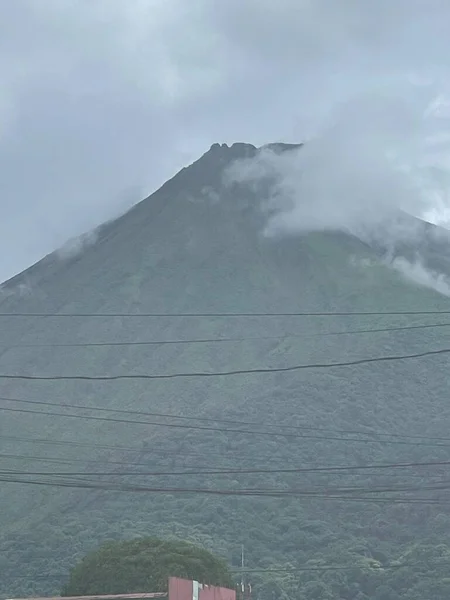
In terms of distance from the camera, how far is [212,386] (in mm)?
125062

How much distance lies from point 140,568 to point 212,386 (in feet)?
247

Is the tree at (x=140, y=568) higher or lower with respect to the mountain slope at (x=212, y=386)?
lower

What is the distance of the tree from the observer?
48.9 metres

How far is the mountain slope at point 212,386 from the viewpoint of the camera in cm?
8888

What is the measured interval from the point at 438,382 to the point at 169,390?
2740 cm

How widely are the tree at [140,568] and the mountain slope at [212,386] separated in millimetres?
17618

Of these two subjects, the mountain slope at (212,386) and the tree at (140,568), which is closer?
the tree at (140,568)

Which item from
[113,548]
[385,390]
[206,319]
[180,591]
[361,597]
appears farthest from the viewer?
[206,319]

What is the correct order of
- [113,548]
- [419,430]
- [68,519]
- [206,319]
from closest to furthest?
1. [113,548]
2. [68,519]
3. [419,430]
4. [206,319]

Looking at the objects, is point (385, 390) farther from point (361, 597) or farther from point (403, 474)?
point (361, 597)

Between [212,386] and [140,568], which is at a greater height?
[212,386]

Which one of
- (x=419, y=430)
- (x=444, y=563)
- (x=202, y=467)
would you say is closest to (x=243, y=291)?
(x=419, y=430)

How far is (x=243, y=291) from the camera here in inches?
5881

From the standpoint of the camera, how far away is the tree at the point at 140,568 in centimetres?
4891
